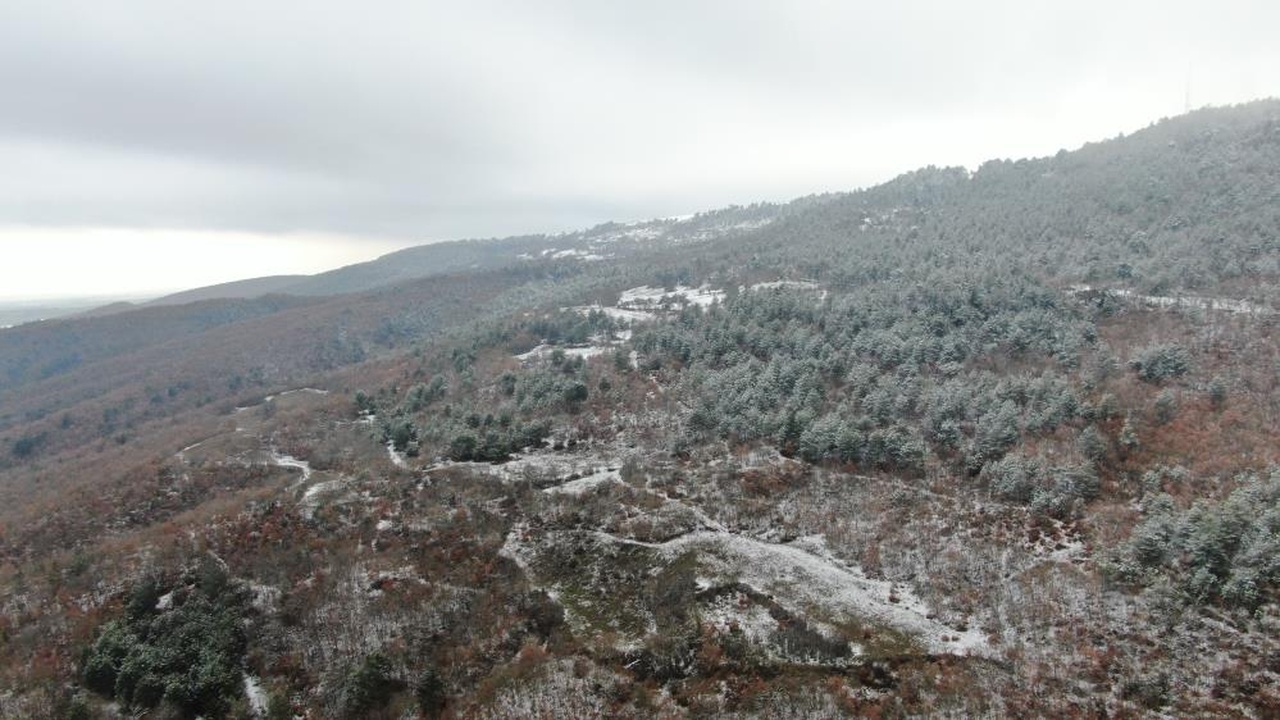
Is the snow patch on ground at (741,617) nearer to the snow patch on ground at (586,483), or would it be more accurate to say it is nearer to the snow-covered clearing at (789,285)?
the snow patch on ground at (586,483)

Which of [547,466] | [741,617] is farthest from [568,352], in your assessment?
[741,617]

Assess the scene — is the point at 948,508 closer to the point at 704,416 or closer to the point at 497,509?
the point at 704,416

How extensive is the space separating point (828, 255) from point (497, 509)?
105 m

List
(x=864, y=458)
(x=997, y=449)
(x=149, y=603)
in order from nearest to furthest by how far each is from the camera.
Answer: (x=149, y=603) < (x=997, y=449) < (x=864, y=458)

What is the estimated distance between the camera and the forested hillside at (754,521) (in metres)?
27.9

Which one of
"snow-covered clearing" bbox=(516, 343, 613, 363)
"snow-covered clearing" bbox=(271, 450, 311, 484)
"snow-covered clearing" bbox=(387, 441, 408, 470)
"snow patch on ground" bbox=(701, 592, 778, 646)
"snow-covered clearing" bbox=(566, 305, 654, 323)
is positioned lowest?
"snow patch on ground" bbox=(701, 592, 778, 646)

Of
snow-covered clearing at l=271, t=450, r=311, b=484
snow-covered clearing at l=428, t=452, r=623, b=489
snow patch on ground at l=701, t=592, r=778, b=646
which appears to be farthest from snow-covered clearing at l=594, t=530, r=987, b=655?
snow-covered clearing at l=271, t=450, r=311, b=484

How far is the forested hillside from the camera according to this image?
1100 inches

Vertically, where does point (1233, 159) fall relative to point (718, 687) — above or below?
above

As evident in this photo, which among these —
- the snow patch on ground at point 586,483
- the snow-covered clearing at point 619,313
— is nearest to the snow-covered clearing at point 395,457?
the snow patch on ground at point 586,483

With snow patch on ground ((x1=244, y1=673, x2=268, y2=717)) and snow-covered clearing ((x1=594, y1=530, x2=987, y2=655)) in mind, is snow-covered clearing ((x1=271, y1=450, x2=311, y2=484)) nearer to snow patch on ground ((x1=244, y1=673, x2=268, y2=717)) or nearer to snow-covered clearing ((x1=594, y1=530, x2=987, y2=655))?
snow patch on ground ((x1=244, y1=673, x2=268, y2=717))

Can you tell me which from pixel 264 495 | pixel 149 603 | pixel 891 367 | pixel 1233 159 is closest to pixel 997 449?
pixel 891 367

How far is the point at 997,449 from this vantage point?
4762 centimetres

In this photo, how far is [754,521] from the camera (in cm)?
4419
